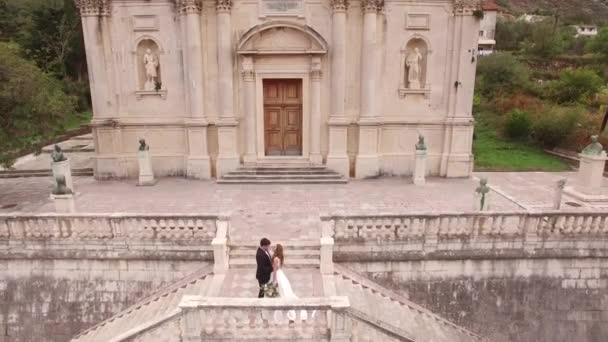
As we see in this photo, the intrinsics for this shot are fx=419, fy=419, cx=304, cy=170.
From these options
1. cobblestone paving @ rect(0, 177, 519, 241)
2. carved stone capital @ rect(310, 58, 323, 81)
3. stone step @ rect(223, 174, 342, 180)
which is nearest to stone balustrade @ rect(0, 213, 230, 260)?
cobblestone paving @ rect(0, 177, 519, 241)

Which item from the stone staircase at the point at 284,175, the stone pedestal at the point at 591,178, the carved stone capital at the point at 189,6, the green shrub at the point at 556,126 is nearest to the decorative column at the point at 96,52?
the carved stone capital at the point at 189,6

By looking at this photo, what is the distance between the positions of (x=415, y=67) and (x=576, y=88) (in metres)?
22.5

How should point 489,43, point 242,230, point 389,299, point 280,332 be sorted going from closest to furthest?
point 280,332, point 389,299, point 242,230, point 489,43

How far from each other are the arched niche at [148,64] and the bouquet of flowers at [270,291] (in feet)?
31.1

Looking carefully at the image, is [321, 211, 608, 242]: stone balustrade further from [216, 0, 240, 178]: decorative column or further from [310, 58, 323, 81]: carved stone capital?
[310, 58, 323, 81]: carved stone capital

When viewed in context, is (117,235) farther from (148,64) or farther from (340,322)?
(148,64)

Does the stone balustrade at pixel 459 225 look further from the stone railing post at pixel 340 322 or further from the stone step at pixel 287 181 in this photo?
the stone step at pixel 287 181

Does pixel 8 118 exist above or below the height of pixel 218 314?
above

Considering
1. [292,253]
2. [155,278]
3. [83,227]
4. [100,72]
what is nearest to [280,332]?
[292,253]

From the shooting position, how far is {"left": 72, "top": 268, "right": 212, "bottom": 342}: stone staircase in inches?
309

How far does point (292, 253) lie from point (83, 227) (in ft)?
14.3

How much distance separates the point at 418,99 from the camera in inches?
557

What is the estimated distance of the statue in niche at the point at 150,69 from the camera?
45.2 ft

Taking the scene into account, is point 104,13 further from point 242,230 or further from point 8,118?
point 242,230
